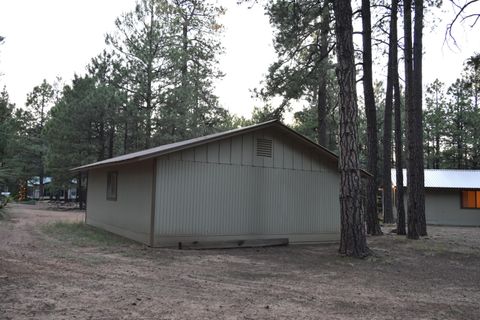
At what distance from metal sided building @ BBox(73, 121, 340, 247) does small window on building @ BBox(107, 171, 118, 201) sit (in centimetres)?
9

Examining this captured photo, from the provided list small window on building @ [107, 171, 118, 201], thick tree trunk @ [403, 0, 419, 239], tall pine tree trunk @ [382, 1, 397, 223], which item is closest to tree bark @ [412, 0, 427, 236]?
thick tree trunk @ [403, 0, 419, 239]

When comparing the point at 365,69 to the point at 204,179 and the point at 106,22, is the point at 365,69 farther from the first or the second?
the point at 106,22

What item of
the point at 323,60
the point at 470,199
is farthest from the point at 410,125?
the point at 470,199

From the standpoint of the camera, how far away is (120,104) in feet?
82.8

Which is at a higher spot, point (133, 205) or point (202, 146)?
point (202, 146)

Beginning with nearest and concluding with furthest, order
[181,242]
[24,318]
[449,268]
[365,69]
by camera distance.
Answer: [24,318] < [449,268] < [181,242] < [365,69]

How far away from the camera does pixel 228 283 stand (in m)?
6.55

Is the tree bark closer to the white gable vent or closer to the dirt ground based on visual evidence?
the dirt ground

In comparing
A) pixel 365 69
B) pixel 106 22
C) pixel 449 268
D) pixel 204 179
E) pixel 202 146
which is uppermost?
pixel 106 22

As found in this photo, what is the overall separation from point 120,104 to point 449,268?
20886 mm

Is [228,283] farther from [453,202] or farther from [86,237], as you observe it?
[453,202]

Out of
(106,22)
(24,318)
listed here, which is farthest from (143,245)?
(106,22)

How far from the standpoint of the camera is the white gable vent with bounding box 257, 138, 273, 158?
11807mm

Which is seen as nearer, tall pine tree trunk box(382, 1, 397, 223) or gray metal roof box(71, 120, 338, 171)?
gray metal roof box(71, 120, 338, 171)
